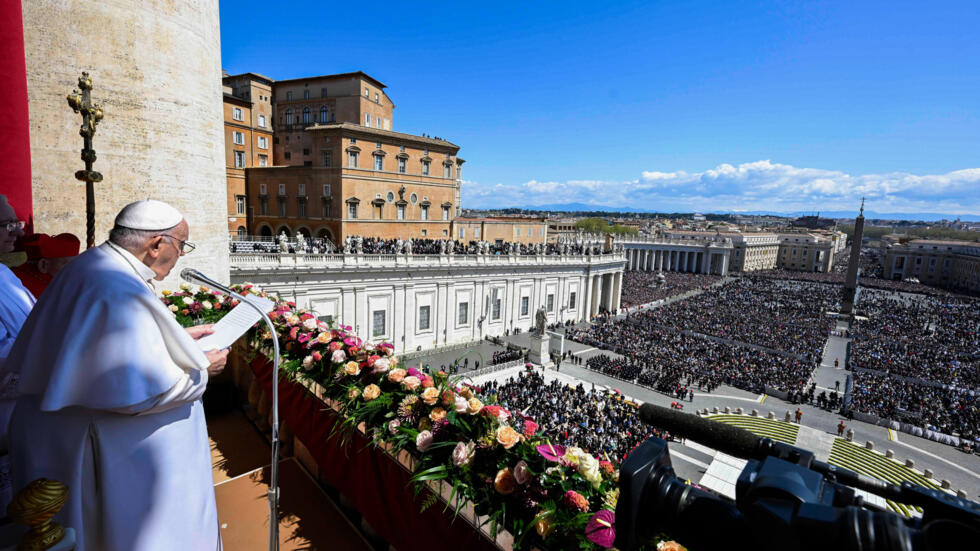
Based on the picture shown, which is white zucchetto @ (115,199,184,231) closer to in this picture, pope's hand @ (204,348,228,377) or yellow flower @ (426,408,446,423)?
pope's hand @ (204,348,228,377)

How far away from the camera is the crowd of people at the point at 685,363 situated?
2823 centimetres

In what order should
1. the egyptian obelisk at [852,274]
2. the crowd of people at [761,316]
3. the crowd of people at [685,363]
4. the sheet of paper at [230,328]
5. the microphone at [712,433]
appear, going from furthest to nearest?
the egyptian obelisk at [852,274] → the crowd of people at [761,316] → the crowd of people at [685,363] → the sheet of paper at [230,328] → the microphone at [712,433]

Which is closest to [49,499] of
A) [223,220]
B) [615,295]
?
[223,220]

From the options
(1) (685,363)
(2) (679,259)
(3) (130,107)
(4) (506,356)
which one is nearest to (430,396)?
(3) (130,107)

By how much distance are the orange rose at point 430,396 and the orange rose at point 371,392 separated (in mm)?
713

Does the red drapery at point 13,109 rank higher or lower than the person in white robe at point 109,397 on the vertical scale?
higher

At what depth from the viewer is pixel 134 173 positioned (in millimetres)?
13766

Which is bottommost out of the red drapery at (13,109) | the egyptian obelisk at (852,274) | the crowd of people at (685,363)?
the crowd of people at (685,363)

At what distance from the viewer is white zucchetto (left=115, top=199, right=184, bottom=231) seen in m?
2.75

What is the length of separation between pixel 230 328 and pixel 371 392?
72.0 inches

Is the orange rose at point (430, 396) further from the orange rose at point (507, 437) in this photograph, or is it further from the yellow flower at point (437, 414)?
the orange rose at point (507, 437)

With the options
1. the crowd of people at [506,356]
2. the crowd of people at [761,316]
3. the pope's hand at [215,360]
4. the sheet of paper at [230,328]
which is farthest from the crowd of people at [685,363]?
the pope's hand at [215,360]

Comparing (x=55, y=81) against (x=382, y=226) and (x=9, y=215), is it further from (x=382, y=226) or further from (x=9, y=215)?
(x=382, y=226)

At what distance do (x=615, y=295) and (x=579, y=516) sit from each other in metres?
47.0
